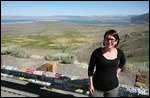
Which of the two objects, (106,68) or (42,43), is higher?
(106,68)

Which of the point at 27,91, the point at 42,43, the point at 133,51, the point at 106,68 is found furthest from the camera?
the point at 42,43

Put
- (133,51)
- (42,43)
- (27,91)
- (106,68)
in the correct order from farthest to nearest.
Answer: (42,43) < (133,51) < (27,91) < (106,68)

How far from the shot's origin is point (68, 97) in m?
4.09

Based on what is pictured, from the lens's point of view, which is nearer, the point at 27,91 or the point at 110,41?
the point at 110,41

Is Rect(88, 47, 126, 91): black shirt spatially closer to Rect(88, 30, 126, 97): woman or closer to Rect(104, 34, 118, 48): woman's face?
Rect(88, 30, 126, 97): woman

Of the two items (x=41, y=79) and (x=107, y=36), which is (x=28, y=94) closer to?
(x=41, y=79)

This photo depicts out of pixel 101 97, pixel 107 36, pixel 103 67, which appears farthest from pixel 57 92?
pixel 107 36

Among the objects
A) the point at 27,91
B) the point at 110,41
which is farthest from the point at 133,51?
the point at 110,41

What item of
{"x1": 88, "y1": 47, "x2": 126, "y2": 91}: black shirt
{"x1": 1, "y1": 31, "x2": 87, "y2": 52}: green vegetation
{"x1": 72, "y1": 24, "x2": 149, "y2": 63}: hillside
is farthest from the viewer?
{"x1": 1, "y1": 31, "x2": 87, "y2": 52}: green vegetation

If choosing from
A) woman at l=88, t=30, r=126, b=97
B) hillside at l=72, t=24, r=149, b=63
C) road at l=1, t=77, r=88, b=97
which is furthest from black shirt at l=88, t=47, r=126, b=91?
hillside at l=72, t=24, r=149, b=63

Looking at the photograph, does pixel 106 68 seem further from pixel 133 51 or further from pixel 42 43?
pixel 42 43

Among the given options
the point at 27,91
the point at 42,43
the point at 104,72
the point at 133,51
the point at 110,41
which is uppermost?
the point at 110,41

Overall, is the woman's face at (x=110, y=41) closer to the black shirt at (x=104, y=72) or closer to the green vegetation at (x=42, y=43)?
the black shirt at (x=104, y=72)

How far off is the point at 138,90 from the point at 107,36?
4.38ft
